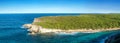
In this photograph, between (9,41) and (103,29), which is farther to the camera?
(103,29)

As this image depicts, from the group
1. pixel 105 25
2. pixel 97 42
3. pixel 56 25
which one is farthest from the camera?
pixel 105 25

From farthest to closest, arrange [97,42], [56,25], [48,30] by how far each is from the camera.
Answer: [56,25], [48,30], [97,42]

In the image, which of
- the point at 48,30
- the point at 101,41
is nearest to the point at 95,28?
the point at 48,30

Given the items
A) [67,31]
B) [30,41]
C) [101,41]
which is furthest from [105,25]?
[30,41]

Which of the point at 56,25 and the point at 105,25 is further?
the point at 105,25

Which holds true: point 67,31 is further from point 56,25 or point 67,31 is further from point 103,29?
point 103,29

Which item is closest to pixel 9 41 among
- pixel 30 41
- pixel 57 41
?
pixel 30 41

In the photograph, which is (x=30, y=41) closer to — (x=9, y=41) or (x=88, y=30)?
(x=9, y=41)
